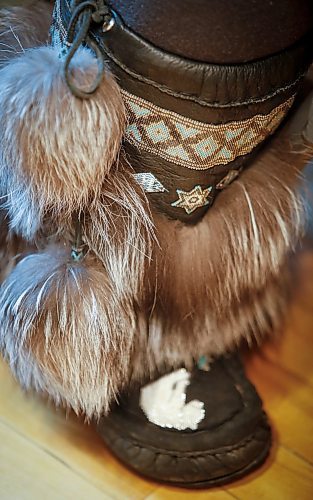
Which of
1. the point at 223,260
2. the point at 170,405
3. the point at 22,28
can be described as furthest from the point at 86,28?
the point at 170,405

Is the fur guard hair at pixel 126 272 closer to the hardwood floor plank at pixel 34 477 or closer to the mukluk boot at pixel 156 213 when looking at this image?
the mukluk boot at pixel 156 213

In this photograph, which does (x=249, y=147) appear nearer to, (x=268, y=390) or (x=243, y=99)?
(x=243, y=99)

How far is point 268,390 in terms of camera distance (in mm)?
978

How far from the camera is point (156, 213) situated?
720 millimetres

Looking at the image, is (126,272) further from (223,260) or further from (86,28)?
(86,28)

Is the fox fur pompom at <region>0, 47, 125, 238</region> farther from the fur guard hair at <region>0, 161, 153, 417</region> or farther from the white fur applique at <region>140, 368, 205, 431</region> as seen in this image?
→ the white fur applique at <region>140, 368, 205, 431</region>

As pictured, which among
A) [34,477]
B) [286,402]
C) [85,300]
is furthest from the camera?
[286,402]

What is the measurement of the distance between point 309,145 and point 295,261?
35 cm

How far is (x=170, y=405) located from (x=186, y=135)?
35 cm

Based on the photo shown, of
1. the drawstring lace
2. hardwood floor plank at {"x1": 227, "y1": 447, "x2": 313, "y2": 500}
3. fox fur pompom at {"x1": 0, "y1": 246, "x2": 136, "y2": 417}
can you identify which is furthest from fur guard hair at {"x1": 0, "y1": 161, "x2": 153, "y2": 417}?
hardwood floor plank at {"x1": 227, "y1": 447, "x2": 313, "y2": 500}

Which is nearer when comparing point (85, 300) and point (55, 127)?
point (55, 127)

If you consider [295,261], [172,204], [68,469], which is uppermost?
[172,204]

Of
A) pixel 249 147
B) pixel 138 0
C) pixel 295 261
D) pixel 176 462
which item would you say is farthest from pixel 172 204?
pixel 295 261

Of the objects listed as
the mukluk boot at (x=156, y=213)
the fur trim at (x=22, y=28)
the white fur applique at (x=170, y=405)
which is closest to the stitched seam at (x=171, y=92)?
the mukluk boot at (x=156, y=213)
